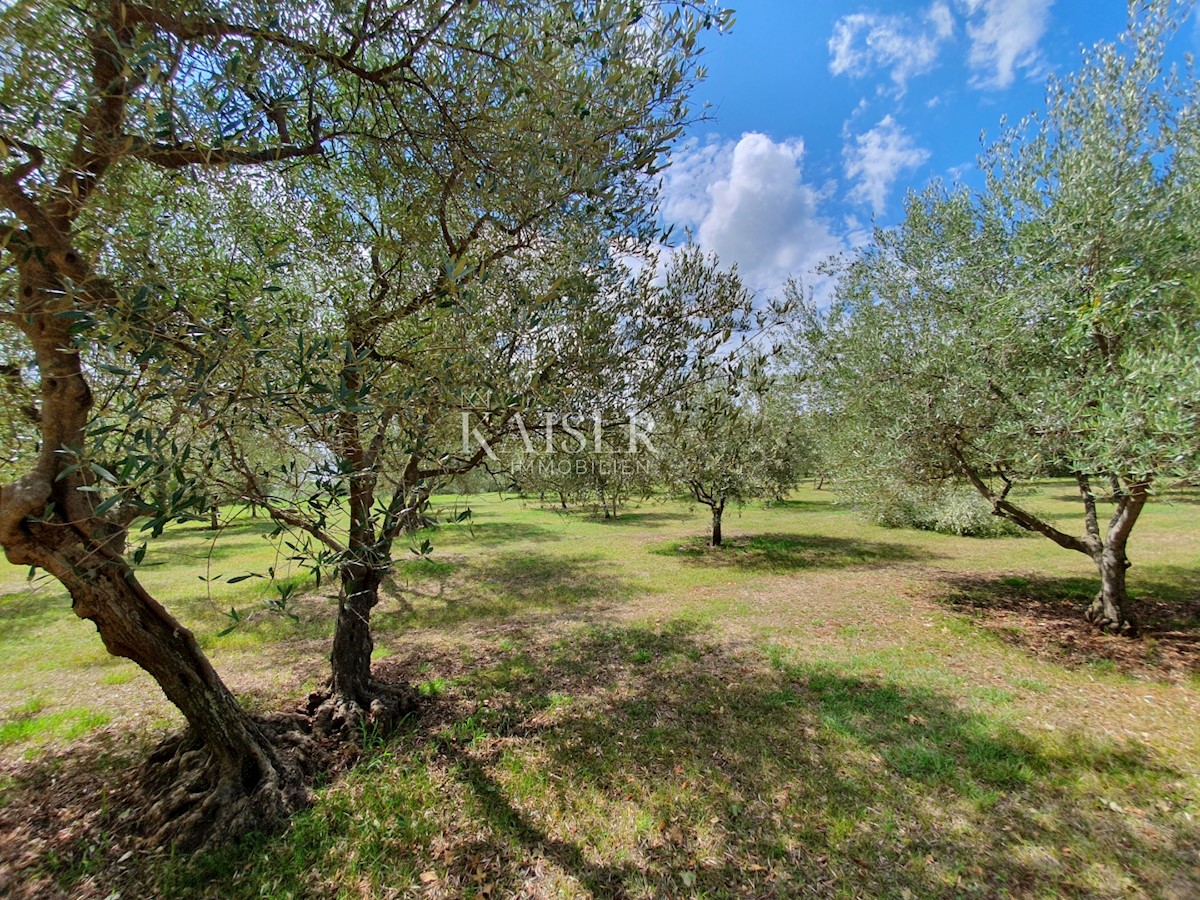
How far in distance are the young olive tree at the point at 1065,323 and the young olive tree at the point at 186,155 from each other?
615 centimetres

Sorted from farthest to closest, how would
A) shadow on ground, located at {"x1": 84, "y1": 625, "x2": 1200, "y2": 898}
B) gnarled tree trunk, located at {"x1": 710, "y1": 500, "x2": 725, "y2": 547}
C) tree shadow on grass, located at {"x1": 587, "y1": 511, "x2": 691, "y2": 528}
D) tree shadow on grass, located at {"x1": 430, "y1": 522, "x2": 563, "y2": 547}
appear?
tree shadow on grass, located at {"x1": 587, "y1": 511, "x2": 691, "y2": 528}, tree shadow on grass, located at {"x1": 430, "y1": 522, "x2": 563, "y2": 547}, gnarled tree trunk, located at {"x1": 710, "y1": 500, "x2": 725, "y2": 547}, shadow on ground, located at {"x1": 84, "y1": 625, "x2": 1200, "y2": 898}

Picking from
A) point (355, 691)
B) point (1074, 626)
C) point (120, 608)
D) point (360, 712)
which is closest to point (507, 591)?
point (355, 691)

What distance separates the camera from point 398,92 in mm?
3953

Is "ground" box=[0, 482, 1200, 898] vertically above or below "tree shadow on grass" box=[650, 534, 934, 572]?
above

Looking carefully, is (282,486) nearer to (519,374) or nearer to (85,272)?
(85,272)

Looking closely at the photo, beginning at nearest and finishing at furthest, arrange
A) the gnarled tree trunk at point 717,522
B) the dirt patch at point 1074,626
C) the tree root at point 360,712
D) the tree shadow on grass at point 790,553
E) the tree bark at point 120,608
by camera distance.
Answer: the tree bark at point 120,608
the tree root at point 360,712
the dirt patch at point 1074,626
the tree shadow on grass at point 790,553
the gnarled tree trunk at point 717,522

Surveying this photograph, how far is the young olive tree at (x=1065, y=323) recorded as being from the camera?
5.38 m

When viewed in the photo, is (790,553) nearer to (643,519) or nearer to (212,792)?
(643,519)

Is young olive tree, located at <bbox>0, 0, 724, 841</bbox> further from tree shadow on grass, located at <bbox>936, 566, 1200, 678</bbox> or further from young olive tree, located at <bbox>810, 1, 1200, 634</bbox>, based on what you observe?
tree shadow on grass, located at <bbox>936, 566, 1200, 678</bbox>

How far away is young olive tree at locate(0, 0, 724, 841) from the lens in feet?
8.29

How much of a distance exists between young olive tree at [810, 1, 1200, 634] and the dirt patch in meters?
0.57

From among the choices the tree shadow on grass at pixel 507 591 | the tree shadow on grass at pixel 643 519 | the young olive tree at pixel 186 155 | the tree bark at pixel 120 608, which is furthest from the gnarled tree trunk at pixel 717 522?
the tree bark at pixel 120 608

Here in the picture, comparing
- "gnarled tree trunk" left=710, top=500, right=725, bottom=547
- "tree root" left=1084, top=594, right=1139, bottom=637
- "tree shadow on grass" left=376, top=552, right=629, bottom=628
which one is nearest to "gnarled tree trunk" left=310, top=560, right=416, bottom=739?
"tree shadow on grass" left=376, top=552, right=629, bottom=628

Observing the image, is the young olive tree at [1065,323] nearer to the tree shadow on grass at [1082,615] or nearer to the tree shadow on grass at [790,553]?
the tree shadow on grass at [1082,615]
